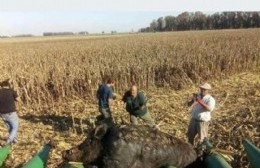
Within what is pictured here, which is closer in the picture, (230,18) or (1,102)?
(1,102)

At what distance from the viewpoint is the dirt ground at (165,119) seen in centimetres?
902

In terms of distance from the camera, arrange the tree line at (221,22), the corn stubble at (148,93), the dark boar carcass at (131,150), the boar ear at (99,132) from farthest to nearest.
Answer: the tree line at (221,22), the corn stubble at (148,93), the boar ear at (99,132), the dark boar carcass at (131,150)

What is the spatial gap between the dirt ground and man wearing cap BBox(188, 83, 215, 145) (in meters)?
0.46

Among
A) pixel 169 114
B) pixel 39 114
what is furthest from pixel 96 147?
pixel 39 114

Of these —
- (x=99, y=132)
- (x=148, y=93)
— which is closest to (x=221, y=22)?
(x=148, y=93)

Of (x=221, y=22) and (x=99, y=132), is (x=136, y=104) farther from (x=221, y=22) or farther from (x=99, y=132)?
(x=221, y=22)

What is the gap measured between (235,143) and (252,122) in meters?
1.78

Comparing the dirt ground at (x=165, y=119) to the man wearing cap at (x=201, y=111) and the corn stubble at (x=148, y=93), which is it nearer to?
the corn stubble at (x=148, y=93)

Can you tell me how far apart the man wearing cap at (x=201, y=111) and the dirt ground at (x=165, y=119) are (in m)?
0.46

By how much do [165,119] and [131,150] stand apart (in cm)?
728

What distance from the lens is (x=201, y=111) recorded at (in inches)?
356

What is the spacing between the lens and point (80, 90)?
52.9 feet

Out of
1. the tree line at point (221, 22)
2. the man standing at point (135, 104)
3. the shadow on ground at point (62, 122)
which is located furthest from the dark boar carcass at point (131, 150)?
the tree line at point (221, 22)

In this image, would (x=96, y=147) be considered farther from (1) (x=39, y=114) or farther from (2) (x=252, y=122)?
(1) (x=39, y=114)
